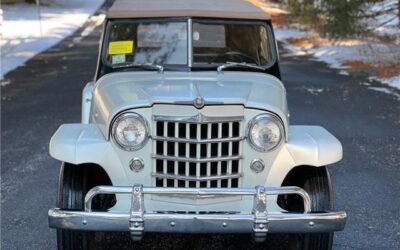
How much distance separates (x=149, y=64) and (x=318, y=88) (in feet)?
24.2

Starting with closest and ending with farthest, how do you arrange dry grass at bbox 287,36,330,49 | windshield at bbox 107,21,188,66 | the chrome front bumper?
the chrome front bumper → windshield at bbox 107,21,188,66 → dry grass at bbox 287,36,330,49

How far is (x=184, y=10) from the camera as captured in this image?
193 inches

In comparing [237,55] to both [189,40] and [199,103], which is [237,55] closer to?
[189,40]

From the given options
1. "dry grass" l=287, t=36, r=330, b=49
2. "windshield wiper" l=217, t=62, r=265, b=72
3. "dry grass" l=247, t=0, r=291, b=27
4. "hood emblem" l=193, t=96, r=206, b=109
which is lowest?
"dry grass" l=247, t=0, r=291, b=27

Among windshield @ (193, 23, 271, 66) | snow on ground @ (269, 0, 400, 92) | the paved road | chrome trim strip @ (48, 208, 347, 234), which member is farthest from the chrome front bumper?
snow on ground @ (269, 0, 400, 92)

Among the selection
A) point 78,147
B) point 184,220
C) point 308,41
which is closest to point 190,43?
point 78,147

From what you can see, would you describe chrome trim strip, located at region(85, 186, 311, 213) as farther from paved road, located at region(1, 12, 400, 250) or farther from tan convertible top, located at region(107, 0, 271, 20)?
tan convertible top, located at region(107, 0, 271, 20)

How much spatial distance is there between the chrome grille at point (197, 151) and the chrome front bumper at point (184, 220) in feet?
0.82

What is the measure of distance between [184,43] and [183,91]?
989mm

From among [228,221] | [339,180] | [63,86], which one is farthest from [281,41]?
[228,221]

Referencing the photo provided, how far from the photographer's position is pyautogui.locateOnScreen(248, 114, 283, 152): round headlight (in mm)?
3712

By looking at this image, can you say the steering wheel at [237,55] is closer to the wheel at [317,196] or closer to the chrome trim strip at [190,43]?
the chrome trim strip at [190,43]

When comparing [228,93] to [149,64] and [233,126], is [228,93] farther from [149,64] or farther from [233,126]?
[149,64]

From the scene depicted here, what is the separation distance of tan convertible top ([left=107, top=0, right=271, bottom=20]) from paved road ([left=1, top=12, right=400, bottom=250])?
181cm
